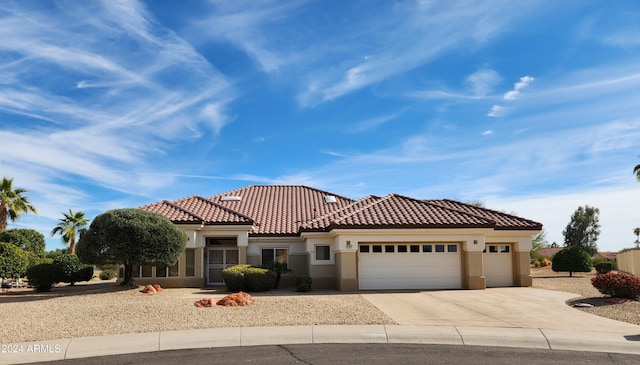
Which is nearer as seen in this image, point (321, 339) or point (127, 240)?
point (321, 339)

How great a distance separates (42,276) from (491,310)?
67.0 feet

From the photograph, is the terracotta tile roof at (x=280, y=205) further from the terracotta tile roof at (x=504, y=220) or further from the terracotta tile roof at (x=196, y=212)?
the terracotta tile roof at (x=504, y=220)

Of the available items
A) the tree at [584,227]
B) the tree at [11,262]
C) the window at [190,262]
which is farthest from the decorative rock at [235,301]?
the tree at [584,227]

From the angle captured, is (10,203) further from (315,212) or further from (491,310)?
(491,310)

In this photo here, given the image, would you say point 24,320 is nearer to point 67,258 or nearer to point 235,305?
point 235,305

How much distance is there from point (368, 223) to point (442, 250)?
3.99 m

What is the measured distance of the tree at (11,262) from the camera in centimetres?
2930

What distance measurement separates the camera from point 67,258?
27656 mm

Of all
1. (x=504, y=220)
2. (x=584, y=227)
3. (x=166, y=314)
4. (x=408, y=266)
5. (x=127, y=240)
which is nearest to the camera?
(x=166, y=314)

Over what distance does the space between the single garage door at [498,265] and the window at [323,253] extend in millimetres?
7982

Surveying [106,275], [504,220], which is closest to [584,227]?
[504,220]

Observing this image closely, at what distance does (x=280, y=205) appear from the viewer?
1294 inches

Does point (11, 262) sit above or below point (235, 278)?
above

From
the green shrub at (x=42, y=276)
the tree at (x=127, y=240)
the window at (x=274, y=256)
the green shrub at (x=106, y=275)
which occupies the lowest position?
the green shrub at (x=106, y=275)
